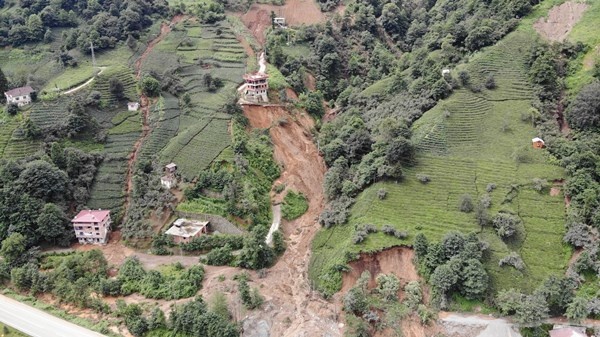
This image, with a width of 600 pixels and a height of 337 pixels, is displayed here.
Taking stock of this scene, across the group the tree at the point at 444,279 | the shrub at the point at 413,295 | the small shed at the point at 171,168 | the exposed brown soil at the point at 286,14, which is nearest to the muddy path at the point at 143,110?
A: the small shed at the point at 171,168

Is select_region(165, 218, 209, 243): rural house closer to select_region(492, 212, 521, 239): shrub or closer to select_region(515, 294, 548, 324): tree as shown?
select_region(492, 212, 521, 239): shrub

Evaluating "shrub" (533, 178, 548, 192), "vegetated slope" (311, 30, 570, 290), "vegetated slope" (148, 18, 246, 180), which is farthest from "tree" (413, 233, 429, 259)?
"vegetated slope" (148, 18, 246, 180)

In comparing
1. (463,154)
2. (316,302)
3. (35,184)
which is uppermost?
(463,154)

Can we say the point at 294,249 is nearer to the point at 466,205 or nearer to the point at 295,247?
the point at 295,247

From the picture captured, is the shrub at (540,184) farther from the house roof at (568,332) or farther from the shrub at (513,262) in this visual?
the house roof at (568,332)

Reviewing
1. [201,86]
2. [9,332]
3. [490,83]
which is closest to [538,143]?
[490,83]

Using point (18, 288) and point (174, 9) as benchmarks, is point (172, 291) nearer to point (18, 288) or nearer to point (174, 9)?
point (18, 288)

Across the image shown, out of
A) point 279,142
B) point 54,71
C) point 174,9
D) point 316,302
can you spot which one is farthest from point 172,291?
point 174,9
